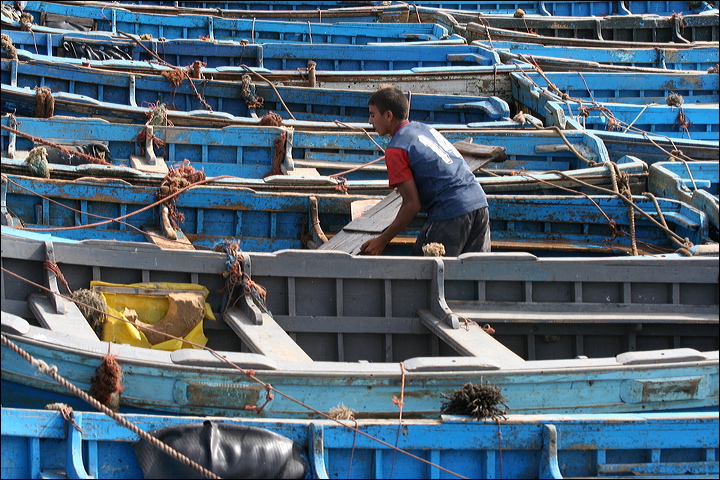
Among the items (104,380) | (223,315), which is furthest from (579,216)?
(104,380)

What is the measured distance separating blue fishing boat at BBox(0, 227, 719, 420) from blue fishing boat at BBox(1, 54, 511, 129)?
4924mm

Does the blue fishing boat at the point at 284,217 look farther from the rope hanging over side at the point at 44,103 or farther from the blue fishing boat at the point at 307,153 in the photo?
the rope hanging over side at the point at 44,103

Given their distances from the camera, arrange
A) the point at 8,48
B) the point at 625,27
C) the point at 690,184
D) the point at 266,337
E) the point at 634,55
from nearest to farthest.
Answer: the point at 266,337, the point at 690,184, the point at 8,48, the point at 634,55, the point at 625,27

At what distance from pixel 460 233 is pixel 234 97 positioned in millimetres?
5655

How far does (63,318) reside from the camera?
582 centimetres

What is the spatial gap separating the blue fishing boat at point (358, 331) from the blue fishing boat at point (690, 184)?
1638 mm

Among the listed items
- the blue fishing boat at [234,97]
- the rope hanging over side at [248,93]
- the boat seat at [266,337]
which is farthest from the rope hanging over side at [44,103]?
the boat seat at [266,337]

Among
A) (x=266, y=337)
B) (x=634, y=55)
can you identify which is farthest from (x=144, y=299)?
(x=634, y=55)

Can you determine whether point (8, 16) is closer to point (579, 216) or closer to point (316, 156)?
point (316, 156)

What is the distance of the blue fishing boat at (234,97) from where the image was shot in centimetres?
1139

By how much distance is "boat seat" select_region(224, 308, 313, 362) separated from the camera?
5720mm

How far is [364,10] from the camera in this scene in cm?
1684

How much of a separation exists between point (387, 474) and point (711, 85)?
1014 cm

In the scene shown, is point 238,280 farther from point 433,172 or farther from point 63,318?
point 433,172
